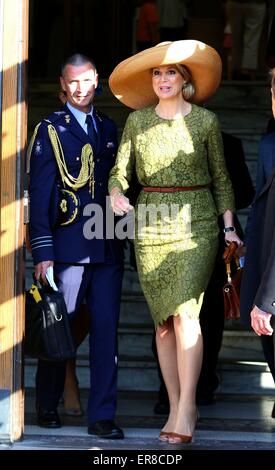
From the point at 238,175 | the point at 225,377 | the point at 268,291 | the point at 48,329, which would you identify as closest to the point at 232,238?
the point at 238,175

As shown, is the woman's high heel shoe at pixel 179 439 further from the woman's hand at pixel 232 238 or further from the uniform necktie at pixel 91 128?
the uniform necktie at pixel 91 128

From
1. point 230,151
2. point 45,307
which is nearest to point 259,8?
point 230,151

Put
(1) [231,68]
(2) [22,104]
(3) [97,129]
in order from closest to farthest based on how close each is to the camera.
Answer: (2) [22,104] < (3) [97,129] < (1) [231,68]

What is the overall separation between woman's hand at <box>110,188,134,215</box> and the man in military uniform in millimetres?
245

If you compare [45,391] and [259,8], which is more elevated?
[259,8]

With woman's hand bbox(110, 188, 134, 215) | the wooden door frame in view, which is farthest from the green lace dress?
the wooden door frame

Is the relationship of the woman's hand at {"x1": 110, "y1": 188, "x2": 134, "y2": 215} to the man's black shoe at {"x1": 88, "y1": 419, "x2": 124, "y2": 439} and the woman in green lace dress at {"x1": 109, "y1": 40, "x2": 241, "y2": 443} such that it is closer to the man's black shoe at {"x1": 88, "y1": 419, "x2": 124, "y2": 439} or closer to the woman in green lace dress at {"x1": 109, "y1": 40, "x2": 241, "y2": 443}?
the woman in green lace dress at {"x1": 109, "y1": 40, "x2": 241, "y2": 443}

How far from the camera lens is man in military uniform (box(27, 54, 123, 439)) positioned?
594 centimetres

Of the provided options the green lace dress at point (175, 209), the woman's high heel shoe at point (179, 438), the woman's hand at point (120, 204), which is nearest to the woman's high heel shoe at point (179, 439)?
the woman's high heel shoe at point (179, 438)

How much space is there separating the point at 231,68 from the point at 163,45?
312 inches

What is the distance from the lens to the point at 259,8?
1380cm

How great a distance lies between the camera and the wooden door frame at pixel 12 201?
5.68m

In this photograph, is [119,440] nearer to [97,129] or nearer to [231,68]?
[97,129]

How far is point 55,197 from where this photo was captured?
595 cm
